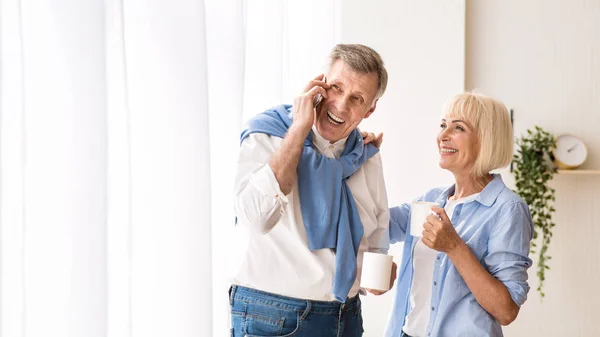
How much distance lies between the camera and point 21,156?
1.13 metres

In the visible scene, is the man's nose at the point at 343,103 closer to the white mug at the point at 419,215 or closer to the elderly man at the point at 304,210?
the elderly man at the point at 304,210

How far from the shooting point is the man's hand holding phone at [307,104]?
158 cm

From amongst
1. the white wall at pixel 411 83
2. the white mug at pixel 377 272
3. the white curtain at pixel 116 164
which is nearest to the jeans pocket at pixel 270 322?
the white curtain at pixel 116 164

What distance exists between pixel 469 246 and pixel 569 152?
1908 mm

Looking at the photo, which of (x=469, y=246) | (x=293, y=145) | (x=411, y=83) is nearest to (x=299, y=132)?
(x=293, y=145)

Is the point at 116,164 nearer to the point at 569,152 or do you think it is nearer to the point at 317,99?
the point at 317,99

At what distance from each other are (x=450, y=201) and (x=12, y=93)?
1478 millimetres

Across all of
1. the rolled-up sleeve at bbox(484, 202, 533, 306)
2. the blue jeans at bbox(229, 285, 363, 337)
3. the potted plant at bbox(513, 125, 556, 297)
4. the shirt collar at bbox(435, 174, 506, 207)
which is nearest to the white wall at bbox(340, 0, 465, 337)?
the potted plant at bbox(513, 125, 556, 297)

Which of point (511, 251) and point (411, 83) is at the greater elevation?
point (411, 83)

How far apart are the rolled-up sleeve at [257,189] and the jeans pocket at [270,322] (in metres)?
0.20

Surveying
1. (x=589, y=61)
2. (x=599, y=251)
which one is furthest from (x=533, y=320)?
(x=589, y=61)

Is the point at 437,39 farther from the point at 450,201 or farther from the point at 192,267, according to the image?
the point at 192,267

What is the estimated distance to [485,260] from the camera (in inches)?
77.0

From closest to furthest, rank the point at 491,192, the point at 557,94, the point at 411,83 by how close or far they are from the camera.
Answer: the point at 491,192
the point at 411,83
the point at 557,94
